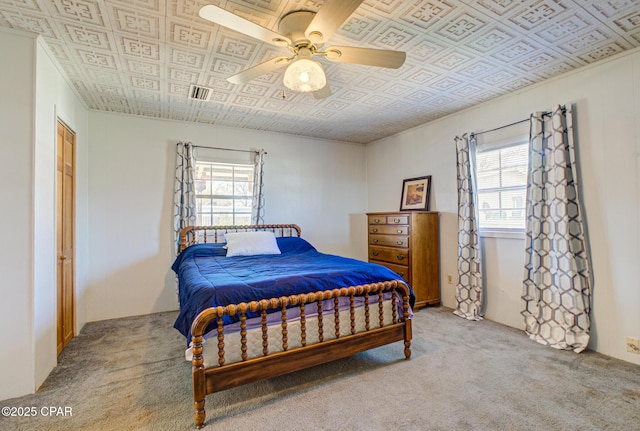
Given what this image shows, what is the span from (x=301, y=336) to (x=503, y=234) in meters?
2.58

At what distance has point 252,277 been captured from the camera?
236 centimetres

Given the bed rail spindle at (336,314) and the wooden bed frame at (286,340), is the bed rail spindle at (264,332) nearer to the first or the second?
the wooden bed frame at (286,340)

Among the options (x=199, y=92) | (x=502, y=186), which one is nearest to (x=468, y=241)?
(x=502, y=186)

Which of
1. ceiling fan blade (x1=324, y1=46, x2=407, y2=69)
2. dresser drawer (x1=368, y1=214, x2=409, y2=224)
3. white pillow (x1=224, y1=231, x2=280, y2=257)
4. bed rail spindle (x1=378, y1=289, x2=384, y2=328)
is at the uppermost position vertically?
ceiling fan blade (x1=324, y1=46, x2=407, y2=69)

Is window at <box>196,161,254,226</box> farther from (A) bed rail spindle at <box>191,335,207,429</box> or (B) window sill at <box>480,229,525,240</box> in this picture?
(B) window sill at <box>480,229,525,240</box>

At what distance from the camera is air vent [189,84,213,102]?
3.13 meters

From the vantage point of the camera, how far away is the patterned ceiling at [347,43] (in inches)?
76.6

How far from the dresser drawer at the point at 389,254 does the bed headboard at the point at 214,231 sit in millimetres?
1153

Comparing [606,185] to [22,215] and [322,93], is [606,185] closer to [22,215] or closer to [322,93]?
[322,93]

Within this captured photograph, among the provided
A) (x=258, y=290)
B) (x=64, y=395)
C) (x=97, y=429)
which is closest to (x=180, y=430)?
(x=97, y=429)

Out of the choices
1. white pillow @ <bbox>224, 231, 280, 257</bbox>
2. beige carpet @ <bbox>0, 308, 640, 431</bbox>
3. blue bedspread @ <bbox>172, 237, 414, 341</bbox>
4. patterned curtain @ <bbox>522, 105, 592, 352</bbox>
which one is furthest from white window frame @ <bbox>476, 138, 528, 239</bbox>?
white pillow @ <bbox>224, 231, 280, 257</bbox>

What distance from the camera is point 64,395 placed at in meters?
2.10

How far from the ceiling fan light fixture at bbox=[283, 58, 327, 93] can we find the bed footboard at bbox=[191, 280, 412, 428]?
142 cm

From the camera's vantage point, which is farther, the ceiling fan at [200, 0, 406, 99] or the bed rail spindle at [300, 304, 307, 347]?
the bed rail spindle at [300, 304, 307, 347]
